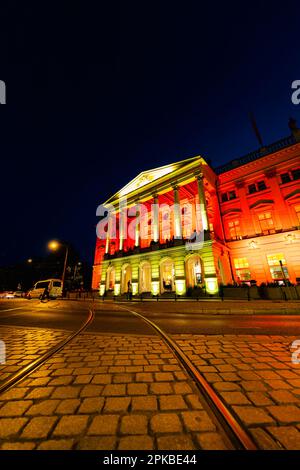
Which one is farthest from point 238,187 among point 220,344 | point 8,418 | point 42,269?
point 42,269

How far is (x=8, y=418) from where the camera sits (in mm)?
1895

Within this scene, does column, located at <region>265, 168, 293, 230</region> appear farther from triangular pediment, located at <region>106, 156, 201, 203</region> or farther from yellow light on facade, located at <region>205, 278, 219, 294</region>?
yellow light on facade, located at <region>205, 278, 219, 294</region>

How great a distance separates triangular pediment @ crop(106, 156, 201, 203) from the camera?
25.4 metres

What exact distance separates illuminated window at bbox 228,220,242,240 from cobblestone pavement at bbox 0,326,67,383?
72.3 ft

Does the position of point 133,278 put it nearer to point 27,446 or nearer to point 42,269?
point 27,446

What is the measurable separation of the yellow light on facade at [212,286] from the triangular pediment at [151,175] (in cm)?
1433

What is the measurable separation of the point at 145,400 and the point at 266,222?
23595 mm

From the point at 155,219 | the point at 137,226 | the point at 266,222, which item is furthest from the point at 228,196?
the point at 137,226

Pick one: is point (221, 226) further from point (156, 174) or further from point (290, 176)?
point (156, 174)

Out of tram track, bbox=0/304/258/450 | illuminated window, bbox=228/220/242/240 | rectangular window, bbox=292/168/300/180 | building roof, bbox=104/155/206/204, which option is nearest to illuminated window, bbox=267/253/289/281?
illuminated window, bbox=228/220/242/240

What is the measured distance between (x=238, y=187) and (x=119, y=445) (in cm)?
2651

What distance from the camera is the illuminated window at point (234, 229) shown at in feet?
76.4

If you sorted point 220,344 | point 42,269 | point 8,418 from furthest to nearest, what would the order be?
point 42,269 < point 220,344 < point 8,418

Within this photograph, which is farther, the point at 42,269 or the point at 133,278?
the point at 42,269
